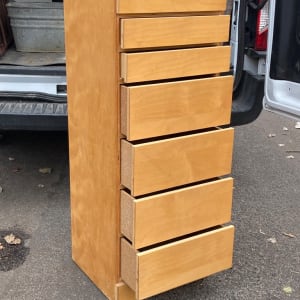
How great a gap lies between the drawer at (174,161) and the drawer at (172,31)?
0.37 m

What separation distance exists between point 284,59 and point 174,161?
2.42 ft

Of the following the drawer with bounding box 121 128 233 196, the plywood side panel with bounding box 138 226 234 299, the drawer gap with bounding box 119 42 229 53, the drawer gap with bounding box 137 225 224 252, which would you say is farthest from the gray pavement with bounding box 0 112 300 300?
the drawer gap with bounding box 119 42 229 53

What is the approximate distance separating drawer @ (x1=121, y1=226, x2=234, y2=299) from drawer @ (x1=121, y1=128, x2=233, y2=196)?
254mm

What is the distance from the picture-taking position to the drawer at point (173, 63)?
2023 millimetres

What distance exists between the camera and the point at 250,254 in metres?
2.85

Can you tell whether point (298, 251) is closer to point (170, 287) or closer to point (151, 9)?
point (170, 287)

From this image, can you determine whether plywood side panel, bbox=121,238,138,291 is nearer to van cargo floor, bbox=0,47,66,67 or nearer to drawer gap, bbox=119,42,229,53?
drawer gap, bbox=119,42,229,53

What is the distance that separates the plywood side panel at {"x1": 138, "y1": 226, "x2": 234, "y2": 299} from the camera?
222 cm

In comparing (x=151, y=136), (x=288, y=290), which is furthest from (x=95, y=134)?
(x=288, y=290)

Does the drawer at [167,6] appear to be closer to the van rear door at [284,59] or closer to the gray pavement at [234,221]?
the van rear door at [284,59]

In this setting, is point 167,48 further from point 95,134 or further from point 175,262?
point 175,262

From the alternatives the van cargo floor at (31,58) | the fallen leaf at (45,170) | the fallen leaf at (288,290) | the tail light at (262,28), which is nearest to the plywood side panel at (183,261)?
the fallen leaf at (288,290)

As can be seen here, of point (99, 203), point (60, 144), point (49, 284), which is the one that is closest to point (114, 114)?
point (99, 203)

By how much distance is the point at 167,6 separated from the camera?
80.6 inches
